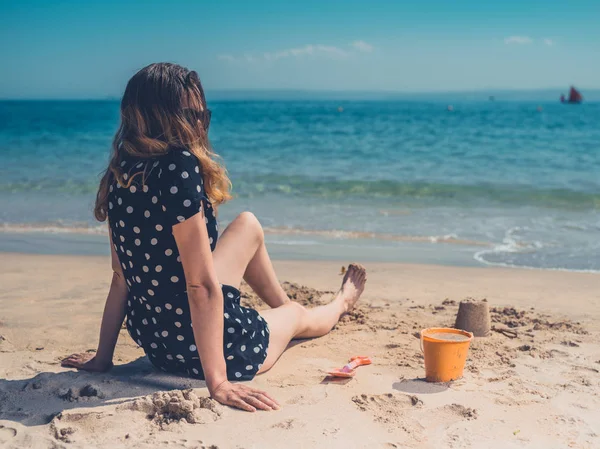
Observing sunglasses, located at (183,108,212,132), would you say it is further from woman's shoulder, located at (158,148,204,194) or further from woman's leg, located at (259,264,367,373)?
woman's leg, located at (259,264,367,373)

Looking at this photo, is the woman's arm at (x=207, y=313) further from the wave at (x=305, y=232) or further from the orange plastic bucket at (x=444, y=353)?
the wave at (x=305, y=232)

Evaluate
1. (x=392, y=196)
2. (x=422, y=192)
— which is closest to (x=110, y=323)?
(x=392, y=196)

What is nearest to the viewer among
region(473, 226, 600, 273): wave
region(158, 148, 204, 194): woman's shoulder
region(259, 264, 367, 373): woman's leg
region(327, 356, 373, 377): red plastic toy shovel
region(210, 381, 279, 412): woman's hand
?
region(158, 148, 204, 194): woman's shoulder

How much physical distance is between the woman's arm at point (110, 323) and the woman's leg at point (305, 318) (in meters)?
0.71

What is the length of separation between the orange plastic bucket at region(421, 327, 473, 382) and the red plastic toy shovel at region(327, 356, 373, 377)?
368 mm

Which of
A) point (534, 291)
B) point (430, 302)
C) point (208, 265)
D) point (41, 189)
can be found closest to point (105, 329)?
point (208, 265)

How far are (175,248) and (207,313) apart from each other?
30 cm

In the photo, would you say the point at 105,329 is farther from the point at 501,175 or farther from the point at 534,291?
the point at 501,175

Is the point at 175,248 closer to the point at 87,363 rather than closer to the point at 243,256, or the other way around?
the point at 243,256

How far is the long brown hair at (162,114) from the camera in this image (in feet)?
8.84

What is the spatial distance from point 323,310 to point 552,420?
1.53 m

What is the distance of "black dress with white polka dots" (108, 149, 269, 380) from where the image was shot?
269cm

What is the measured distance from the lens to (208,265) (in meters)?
2.72

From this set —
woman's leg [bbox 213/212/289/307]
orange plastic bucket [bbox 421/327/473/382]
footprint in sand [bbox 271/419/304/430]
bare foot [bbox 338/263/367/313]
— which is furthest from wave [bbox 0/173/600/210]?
footprint in sand [bbox 271/419/304/430]
